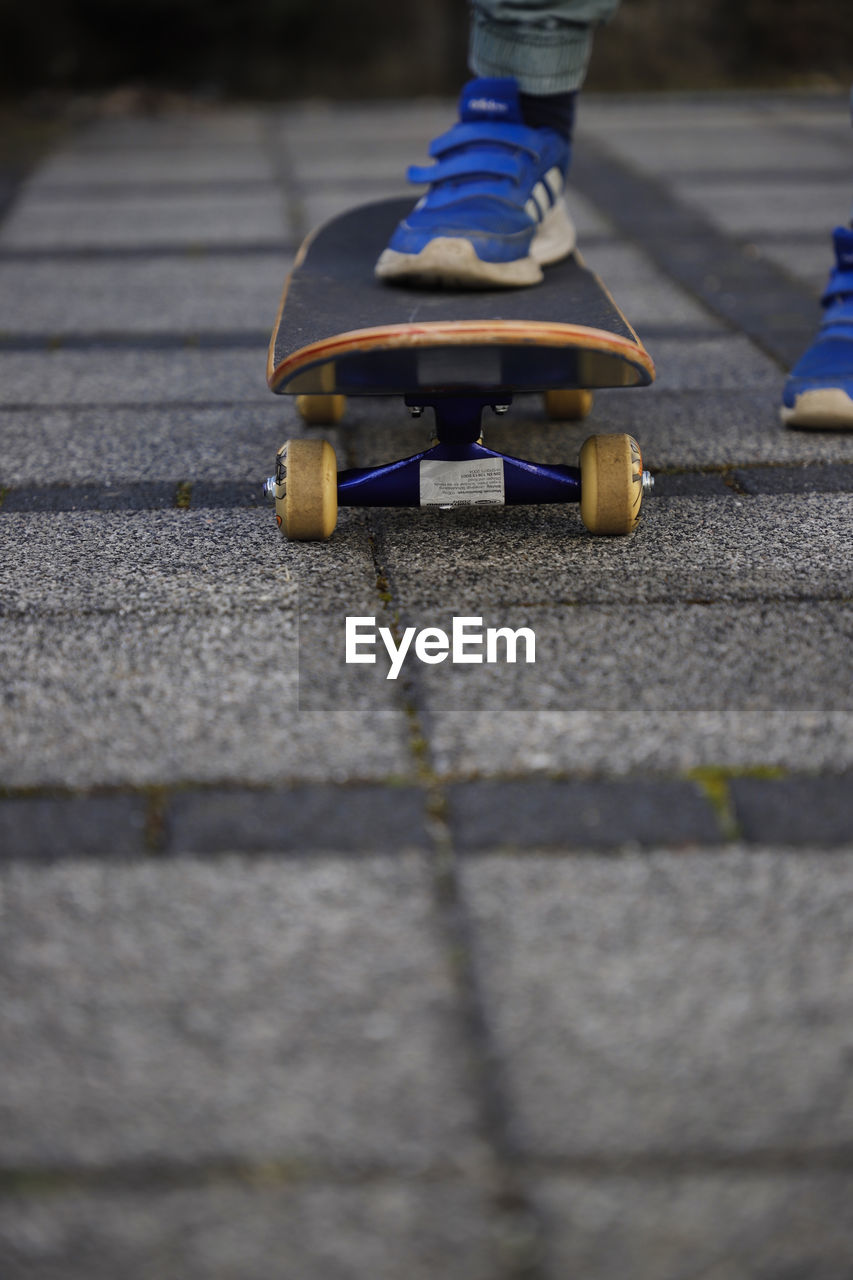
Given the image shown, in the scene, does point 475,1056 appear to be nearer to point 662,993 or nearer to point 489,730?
point 662,993

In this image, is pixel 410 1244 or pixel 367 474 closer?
pixel 410 1244

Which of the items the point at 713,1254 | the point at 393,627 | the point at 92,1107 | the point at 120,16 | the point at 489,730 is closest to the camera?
the point at 713,1254

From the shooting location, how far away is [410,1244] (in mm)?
845

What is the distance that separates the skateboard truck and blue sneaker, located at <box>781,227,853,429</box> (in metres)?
0.57

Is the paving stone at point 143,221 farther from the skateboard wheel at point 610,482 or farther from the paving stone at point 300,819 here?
the paving stone at point 300,819

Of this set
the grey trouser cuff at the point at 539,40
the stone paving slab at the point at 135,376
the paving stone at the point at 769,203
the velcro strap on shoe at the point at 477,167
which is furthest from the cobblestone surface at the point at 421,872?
the paving stone at the point at 769,203

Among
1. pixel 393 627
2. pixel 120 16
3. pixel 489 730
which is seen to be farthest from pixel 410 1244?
pixel 120 16

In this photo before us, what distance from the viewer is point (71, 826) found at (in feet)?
4.05

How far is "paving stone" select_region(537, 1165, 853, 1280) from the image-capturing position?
0.83 m

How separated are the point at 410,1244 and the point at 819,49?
8444 mm

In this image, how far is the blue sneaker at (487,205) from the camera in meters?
1.97

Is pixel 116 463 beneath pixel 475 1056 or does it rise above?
beneath

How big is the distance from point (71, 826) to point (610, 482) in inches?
34.3
